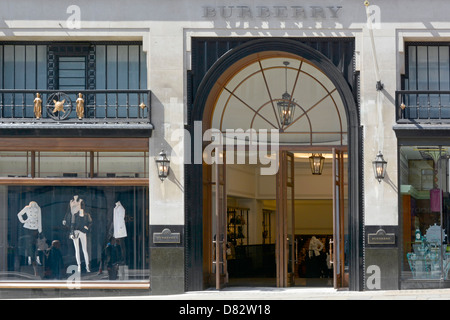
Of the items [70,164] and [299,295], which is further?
[70,164]

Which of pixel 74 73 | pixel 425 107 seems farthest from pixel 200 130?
pixel 425 107

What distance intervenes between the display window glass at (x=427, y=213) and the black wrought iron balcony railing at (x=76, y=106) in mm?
5991

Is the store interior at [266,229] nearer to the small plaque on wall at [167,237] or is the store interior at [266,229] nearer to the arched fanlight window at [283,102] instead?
the arched fanlight window at [283,102]

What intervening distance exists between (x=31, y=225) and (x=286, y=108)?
6373mm

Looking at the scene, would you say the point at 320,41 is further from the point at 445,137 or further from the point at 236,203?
the point at 236,203

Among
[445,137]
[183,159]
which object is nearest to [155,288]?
[183,159]

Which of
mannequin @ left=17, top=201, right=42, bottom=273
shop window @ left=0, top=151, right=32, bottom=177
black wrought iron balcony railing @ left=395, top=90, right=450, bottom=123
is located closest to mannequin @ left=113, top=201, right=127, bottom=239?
mannequin @ left=17, top=201, right=42, bottom=273

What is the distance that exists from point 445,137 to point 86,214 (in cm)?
816

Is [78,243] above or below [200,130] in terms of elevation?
below

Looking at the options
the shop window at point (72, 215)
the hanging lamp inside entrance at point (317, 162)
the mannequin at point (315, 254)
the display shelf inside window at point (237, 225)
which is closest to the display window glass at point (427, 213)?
the hanging lamp inside entrance at point (317, 162)

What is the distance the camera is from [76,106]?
2011 centimetres

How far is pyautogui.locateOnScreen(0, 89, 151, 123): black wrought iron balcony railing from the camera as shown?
20.1 metres

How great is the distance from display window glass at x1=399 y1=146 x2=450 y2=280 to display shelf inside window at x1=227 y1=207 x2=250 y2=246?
4929 mm

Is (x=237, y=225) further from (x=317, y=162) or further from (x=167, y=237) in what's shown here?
(x=167, y=237)
